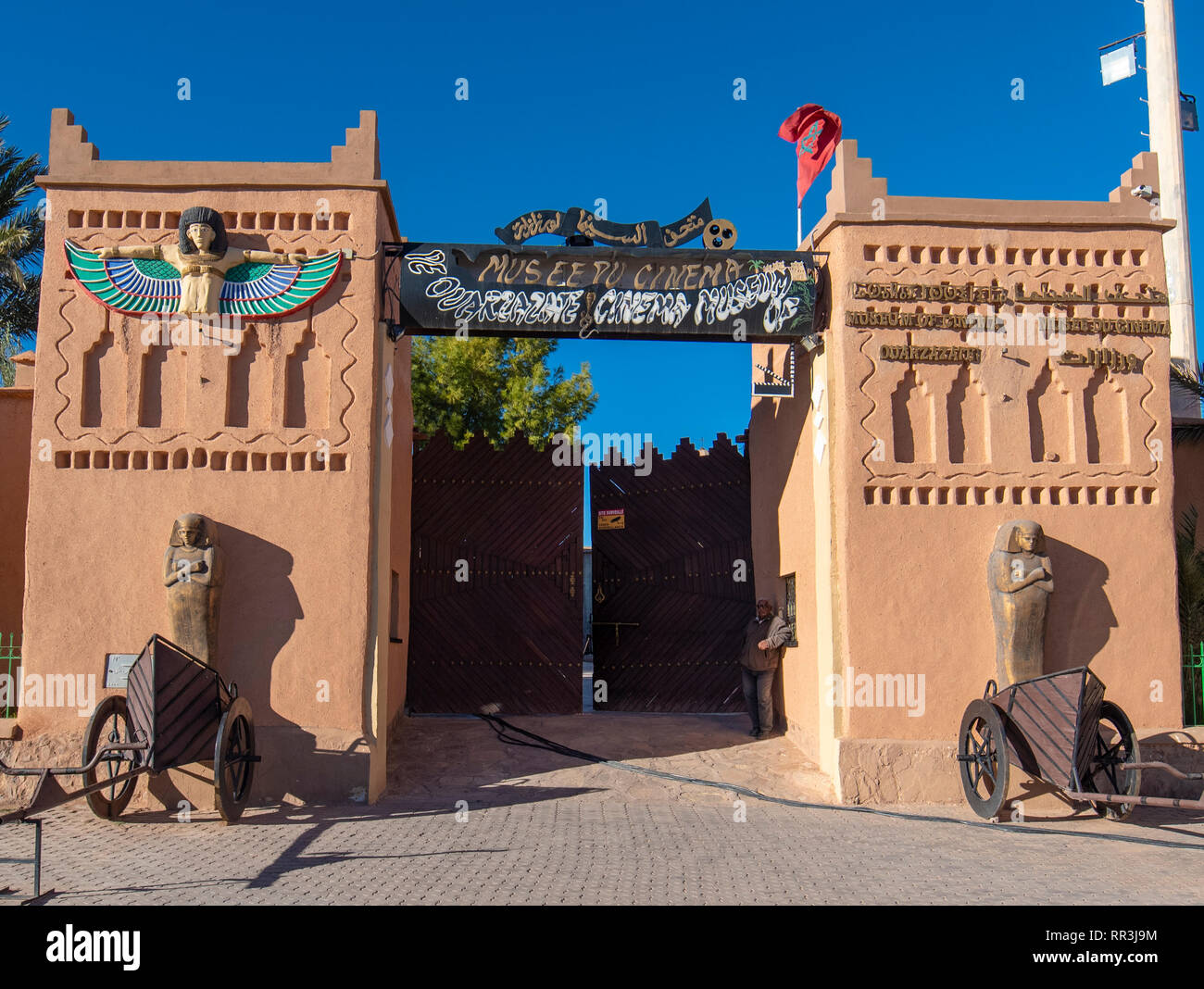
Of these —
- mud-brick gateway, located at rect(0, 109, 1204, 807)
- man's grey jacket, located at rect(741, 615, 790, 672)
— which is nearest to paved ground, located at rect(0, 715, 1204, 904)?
mud-brick gateway, located at rect(0, 109, 1204, 807)

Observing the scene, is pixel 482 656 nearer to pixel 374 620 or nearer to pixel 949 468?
pixel 374 620

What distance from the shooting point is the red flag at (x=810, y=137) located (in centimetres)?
1168

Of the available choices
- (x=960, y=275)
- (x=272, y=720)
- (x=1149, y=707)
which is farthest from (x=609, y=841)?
(x=960, y=275)

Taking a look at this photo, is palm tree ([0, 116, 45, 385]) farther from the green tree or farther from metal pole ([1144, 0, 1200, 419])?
metal pole ([1144, 0, 1200, 419])

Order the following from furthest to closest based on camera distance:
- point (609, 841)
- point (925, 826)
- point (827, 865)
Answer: point (925, 826), point (609, 841), point (827, 865)

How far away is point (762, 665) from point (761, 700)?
1.42 feet

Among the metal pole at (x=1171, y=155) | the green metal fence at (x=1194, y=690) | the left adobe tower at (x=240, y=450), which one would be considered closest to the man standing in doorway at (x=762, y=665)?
the green metal fence at (x=1194, y=690)

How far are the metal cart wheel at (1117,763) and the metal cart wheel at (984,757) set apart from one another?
2.42 ft

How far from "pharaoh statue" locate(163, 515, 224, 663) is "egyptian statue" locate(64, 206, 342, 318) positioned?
221 centimetres

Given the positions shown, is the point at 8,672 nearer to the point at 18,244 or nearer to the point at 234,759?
the point at 234,759

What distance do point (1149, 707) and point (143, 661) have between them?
9.42 meters

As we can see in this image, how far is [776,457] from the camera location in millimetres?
12773

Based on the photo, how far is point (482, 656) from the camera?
13.4 m

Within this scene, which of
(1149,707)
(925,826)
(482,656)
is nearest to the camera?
(925,826)
